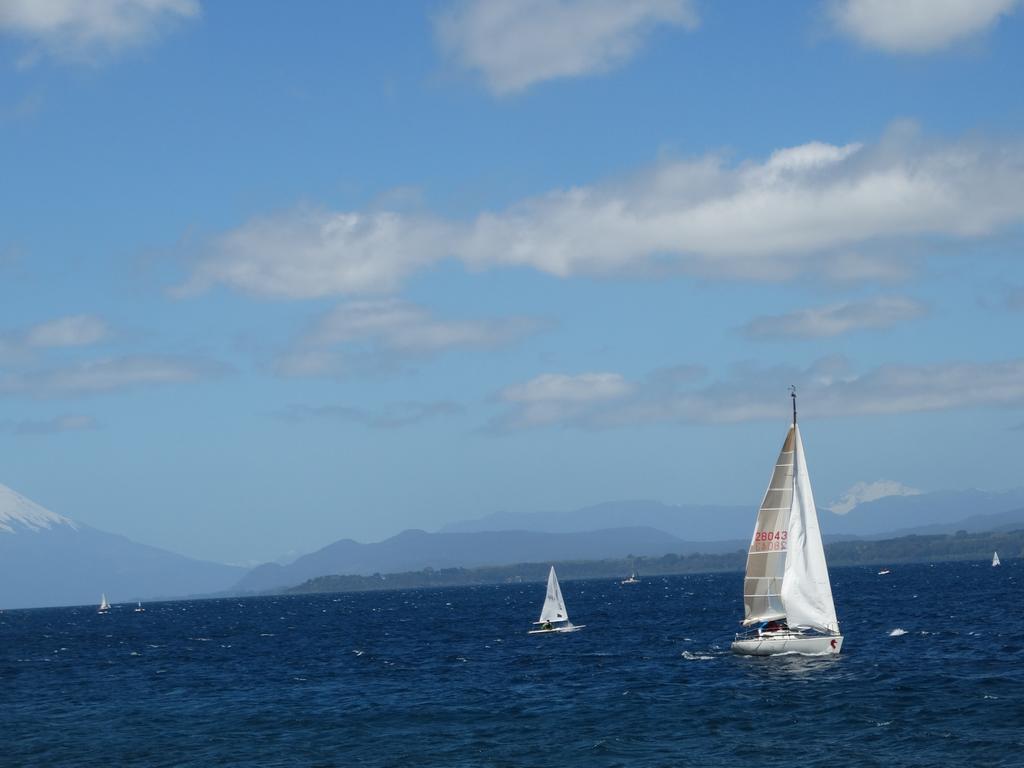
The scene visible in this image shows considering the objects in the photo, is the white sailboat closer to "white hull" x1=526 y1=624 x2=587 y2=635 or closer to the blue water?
the blue water

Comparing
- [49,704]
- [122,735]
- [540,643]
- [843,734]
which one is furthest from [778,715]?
[540,643]

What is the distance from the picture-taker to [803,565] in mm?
81375

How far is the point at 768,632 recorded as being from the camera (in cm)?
8319

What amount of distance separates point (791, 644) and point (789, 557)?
617 centimetres

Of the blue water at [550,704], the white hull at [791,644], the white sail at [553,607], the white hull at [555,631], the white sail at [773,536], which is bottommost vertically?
the blue water at [550,704]

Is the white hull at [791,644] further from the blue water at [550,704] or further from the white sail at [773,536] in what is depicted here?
the white sail at [773,536]

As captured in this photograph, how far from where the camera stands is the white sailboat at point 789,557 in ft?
266

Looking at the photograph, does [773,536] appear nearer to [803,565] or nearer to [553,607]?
[803,565]

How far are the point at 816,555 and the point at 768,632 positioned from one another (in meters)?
6.25

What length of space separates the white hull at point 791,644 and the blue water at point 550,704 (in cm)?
72

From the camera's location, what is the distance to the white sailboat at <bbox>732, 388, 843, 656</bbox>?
3189 inches

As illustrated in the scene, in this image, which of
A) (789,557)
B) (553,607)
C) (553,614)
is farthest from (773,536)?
(553,607)

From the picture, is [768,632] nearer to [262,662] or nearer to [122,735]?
[122,735]

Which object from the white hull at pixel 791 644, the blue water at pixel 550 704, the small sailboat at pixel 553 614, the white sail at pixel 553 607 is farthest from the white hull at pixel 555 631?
the white hull at pixel 791 644
